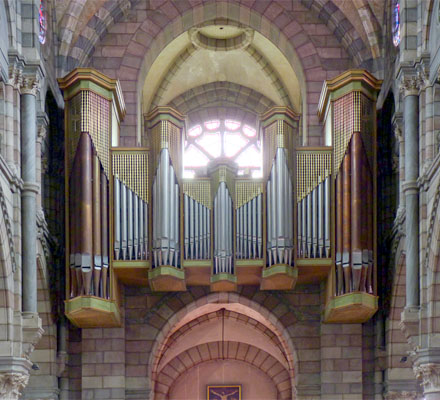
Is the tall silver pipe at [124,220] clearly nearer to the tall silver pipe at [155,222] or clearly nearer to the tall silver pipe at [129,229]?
the tall silver pipe at [129,229]

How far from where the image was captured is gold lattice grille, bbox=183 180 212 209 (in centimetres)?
2296

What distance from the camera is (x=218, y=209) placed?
22844 mm

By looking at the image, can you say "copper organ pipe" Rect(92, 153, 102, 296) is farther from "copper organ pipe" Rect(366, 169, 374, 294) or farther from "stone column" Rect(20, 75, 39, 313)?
"copper organ pipe" Rect(366, 169, 374, 294)

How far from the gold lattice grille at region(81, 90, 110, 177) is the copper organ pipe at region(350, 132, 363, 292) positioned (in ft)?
Answer: 14.8

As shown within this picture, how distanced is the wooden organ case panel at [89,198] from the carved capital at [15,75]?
2.66 metres

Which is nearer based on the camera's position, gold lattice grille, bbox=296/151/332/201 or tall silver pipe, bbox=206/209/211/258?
tall silver pipe, bbox=206/209/211/258

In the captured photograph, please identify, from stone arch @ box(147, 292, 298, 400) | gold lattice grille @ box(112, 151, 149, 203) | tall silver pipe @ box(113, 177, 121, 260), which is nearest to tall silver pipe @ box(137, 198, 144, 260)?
gold lattice grille @ box(112, 151, 149, 203)

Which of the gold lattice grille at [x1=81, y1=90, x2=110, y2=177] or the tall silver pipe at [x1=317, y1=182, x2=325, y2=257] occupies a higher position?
the gold lattice grille at [x1=81, y1=90, x2=110, y2=177]

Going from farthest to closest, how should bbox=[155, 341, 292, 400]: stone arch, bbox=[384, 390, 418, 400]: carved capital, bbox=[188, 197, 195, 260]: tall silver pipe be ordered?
bbox=[155, 341, 292, 400]: stone arch
bbox=[384, 390, 418, 400]: carved capital
bbox=[188, 197, 195, 260]: tall silver pipe

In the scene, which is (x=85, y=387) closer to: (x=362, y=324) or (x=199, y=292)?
(x=199, y=292)

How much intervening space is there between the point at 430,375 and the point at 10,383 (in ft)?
21.2

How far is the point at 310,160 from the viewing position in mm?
23062

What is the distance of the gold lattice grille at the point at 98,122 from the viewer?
73.6 ft

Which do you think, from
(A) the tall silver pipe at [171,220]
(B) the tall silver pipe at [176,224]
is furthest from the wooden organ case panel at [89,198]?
(B) the tall silver pipe at [176,224]
